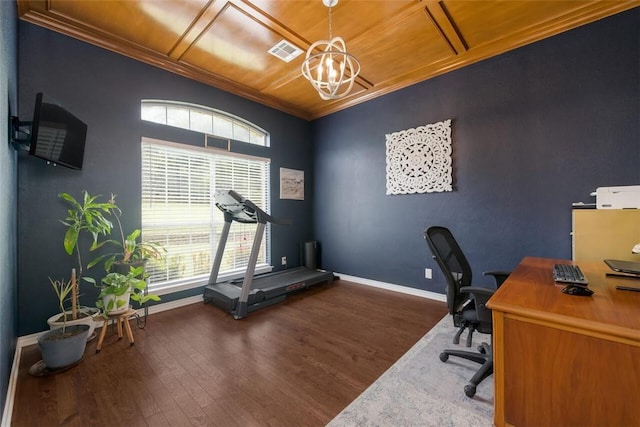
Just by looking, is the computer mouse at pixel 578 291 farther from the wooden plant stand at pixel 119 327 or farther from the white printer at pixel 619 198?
the wooden plant stand at pixel 119 327

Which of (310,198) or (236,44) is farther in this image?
(310,198)

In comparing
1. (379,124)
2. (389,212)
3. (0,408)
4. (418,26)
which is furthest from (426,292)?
(0,408)

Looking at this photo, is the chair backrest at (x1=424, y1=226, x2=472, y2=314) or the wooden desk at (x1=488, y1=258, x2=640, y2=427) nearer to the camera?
the wooden desk at (x1=488, y1=258, x2=640, y2=427)

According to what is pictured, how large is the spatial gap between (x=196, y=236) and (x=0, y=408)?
2.29 meters

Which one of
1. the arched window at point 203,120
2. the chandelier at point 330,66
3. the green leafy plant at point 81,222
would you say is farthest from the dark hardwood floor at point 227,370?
the arched window at point 203,120

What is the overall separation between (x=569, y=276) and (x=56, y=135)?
3850mm

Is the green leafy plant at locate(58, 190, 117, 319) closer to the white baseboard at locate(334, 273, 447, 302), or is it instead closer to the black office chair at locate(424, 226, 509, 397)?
the black office chair at locate(424, 226, 509, 397)

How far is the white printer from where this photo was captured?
79.6 inches

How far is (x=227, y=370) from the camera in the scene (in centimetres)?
195

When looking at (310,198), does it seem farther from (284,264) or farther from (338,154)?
(284,264)

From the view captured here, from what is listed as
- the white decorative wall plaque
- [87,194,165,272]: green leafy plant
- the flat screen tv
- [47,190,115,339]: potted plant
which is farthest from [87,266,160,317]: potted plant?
the white decorative wall plaque

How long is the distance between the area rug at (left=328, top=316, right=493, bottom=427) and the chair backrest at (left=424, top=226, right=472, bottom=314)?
1.55 ft

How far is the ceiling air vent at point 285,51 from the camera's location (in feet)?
9.39

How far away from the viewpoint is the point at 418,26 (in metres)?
2.59
